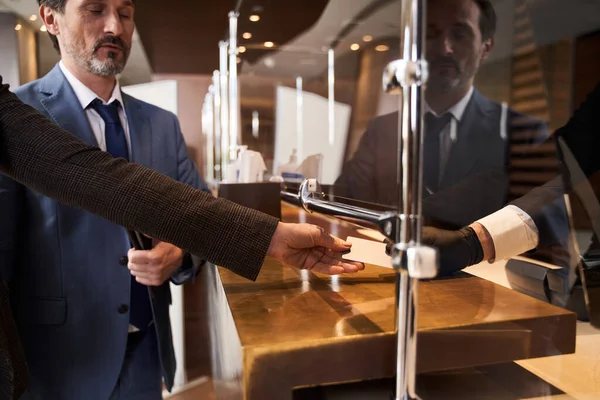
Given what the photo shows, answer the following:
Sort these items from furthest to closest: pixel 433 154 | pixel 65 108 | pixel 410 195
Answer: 1. pixel 65 108
2. pixel 433 154
3. pixel 410 195

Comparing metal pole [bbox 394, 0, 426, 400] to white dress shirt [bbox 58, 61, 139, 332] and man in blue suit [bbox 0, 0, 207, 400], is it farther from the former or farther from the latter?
white dress shirt [bbox 58, 61, 139, 332]

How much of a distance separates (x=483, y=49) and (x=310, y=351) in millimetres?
494

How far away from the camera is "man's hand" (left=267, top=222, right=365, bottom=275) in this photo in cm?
72

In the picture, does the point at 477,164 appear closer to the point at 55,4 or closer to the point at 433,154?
the point at 433,154

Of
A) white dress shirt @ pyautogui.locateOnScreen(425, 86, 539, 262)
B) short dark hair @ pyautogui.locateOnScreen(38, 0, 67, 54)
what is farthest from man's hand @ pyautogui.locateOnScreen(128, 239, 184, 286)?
white dress shirt @ pyautogui.locateOnScreen(425, 86, 539, 262)

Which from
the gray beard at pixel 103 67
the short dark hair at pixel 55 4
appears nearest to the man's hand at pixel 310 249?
the gray beard at pixel 103 67

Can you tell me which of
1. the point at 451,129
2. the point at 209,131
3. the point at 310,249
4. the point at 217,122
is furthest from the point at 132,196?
the point at 217,122

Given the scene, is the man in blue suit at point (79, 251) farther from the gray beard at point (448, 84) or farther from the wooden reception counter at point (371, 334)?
the gray beard at point (448, 84)

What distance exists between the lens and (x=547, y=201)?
1.98 ft

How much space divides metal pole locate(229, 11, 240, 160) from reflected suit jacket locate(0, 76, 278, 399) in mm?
999

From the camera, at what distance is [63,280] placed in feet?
3.55

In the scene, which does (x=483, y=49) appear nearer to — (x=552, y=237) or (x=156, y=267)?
(x=552, y=237)

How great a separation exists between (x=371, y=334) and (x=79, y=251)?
0.80 m

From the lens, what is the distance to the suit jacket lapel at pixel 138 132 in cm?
119
